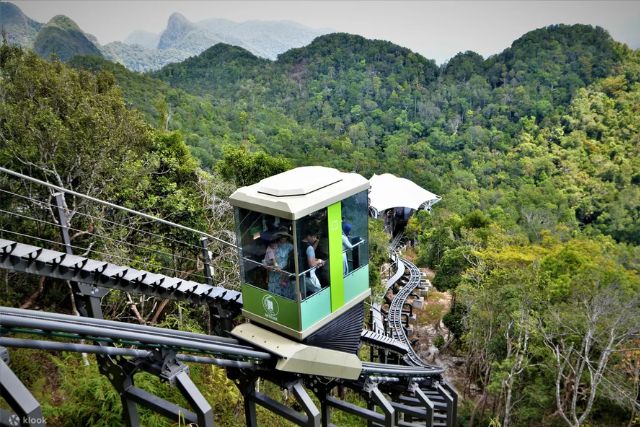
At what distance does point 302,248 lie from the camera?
5398 millimetres

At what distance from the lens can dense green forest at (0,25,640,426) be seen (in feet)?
35.5

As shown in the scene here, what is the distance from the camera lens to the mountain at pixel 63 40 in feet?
99.2

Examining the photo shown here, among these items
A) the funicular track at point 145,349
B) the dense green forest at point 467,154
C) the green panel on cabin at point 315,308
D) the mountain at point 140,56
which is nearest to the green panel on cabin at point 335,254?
the green panel on cabin at point 315,308

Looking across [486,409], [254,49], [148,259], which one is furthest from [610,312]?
[254,49]

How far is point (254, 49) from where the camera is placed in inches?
3607

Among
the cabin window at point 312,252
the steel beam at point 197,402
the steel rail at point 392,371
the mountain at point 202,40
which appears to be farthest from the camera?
the mountain at point 202,40

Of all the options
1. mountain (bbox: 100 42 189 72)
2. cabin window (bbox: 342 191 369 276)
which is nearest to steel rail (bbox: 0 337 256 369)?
cabin window (bbox: 342 191 369 276)

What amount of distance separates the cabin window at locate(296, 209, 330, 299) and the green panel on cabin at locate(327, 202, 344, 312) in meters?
0.07

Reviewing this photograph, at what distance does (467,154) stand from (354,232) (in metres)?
48.3

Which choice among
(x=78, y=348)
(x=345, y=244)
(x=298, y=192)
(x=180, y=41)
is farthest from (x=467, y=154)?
(x=180, y=41)

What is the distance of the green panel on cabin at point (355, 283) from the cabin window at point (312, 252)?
1.83 feet

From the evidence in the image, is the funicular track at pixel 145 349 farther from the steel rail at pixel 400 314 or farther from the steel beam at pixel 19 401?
the steel rail at pixel 400 314

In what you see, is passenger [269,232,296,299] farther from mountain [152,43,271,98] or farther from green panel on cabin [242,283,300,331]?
mountain [152,43,271,98]

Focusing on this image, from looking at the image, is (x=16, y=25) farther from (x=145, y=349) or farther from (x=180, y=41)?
(x=180, y=41)
